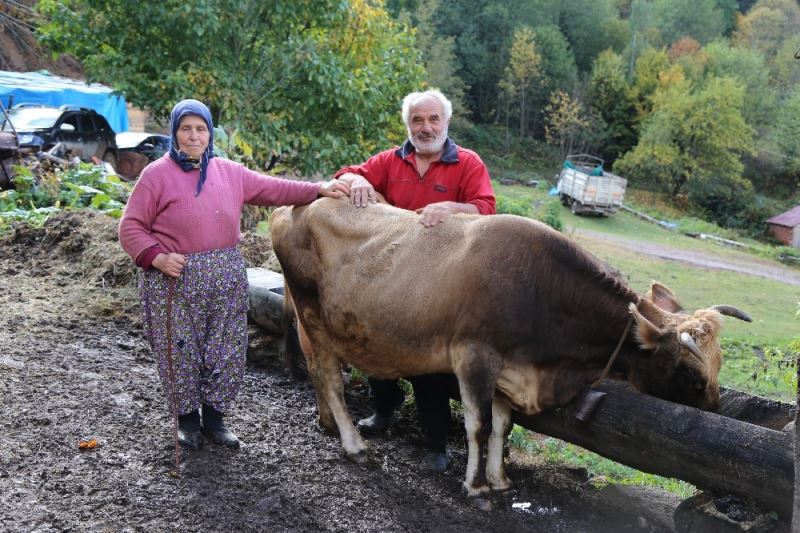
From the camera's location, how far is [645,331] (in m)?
4.32

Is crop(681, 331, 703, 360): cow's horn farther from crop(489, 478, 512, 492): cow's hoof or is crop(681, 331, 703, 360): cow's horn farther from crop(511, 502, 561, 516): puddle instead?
crop(489, 478, 512, 492): cow's hoof

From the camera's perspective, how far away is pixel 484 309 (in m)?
4.42

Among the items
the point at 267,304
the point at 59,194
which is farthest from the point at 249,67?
the point at 267,304

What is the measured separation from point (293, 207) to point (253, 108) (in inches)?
355

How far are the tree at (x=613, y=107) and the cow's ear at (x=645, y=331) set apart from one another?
2090 inches

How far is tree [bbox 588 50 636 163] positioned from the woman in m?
53.3

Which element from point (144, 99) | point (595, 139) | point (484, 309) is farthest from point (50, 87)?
point (595, 139)

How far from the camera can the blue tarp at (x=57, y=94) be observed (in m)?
24.6

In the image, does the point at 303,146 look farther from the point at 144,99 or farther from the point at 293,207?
the point at 293,207

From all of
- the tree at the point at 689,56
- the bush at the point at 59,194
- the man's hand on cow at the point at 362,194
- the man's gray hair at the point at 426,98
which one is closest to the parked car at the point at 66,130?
the bush at the point at 59,194

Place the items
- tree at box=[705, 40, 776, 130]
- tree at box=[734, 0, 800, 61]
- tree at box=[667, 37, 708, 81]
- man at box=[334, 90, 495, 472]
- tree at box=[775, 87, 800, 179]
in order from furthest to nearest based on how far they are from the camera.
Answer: tree at box=[734, 0, 800, 61] < tree at box=[667, 37, 708, 81] < tree at box=[705, 40, 776, 130] < tree at box=[775, 87, 800, 179] < man at box=[334, 90, 495, 472]

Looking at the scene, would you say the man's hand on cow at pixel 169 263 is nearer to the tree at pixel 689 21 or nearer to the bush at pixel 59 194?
the bush at pixel 59 194

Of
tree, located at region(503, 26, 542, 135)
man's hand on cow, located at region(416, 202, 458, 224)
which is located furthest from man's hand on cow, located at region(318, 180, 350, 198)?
tree, located at region(503, 26, 542, 135)

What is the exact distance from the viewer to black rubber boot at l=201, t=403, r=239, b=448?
5022 mm
